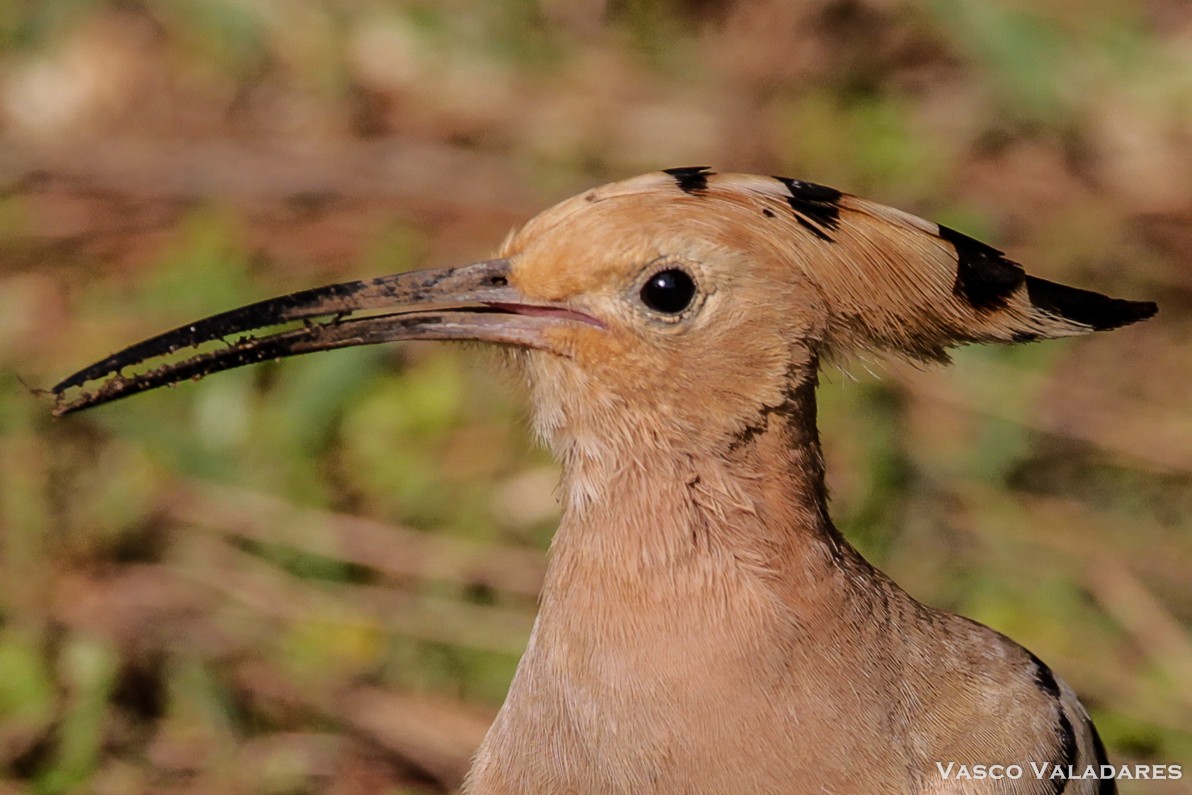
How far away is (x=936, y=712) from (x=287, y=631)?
162 centimetres

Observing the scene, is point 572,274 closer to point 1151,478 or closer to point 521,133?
point 1151,478

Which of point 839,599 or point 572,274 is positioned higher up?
point 572,274

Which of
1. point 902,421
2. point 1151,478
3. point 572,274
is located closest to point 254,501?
point 902,421

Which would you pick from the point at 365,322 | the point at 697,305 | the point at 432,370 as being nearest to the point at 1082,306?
the point at 697,305

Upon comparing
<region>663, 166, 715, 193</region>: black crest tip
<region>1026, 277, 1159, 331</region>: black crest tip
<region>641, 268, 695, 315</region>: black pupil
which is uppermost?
<region>663, 166, 715, 193</region>: black crest tip

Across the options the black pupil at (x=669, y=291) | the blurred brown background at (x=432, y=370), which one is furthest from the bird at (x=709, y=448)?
the blurred brown background at (x=432, y=370)

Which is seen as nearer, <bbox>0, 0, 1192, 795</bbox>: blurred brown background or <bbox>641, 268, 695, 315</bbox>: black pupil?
<bbox>641, 268, 695, 315</bbox>: black pupil

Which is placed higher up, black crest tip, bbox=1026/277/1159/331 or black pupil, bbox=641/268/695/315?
black pupil, bbox=641/268/695/315

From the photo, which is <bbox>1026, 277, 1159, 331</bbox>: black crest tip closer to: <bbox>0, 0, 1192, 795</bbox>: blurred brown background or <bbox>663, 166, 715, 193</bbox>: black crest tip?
<bbox>0, 0, 1192, 795</bbox>: blurred brown background

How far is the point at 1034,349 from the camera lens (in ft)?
12.8

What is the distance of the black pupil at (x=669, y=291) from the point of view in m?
1.88

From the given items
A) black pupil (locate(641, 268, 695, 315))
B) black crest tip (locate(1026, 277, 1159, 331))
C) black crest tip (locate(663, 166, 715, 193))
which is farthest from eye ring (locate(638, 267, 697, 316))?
black crest tip (locate(1026, 277, 1159, 331))

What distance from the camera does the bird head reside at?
1.88 metres

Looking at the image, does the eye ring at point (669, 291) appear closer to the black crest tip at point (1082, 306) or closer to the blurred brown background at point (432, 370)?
the blurred brown background at point (432, 370)
